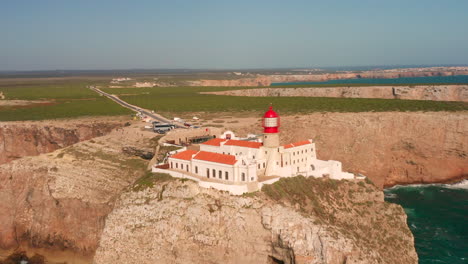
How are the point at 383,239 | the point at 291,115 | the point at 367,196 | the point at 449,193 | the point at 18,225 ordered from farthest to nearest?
the point at 291,115 → the point at 449,193 → the point at 18,225 → the point at 367,196 → the point at 383,239

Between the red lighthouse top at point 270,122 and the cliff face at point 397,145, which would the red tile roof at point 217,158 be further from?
the cliff face at point 397,145

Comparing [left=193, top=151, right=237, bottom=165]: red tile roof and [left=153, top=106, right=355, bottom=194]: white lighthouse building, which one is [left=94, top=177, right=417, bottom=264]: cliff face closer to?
[left=153, top=106, right=355, bottom=194]: white lighthouse building

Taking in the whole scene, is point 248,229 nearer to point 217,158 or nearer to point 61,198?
point 217,158

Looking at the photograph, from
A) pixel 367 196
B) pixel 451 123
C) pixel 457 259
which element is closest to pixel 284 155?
pixel 367 196

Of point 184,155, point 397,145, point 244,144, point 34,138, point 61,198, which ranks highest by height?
point 244,144

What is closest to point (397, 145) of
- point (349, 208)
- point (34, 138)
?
point (349, 208)

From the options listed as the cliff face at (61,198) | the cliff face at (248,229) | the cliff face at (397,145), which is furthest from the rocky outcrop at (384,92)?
the cliff face at (61,198)

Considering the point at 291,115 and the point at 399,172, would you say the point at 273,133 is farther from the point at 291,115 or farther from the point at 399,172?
the point at 291,115
